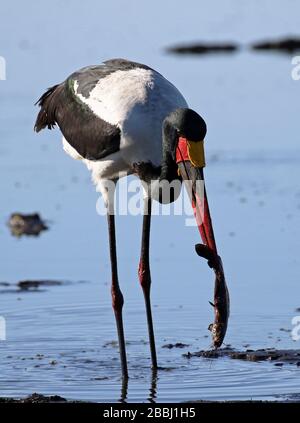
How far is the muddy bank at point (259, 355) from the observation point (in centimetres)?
977

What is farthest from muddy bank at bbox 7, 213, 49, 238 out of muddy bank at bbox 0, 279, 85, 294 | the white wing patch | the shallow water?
the white wing patch

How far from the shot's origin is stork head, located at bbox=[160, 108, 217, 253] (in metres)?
9.28

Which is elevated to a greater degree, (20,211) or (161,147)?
(161,147)

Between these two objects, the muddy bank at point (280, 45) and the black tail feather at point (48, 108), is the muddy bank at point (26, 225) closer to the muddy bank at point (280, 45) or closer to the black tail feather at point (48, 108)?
the black tail feather at point (48, 108)

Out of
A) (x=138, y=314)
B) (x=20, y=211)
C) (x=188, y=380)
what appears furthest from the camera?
(x=20, y=211)

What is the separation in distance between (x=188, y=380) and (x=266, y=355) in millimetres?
739

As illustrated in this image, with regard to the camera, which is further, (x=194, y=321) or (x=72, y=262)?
(x=72, y=262)

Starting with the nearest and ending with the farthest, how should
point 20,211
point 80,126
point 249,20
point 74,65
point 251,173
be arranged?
point 80,126, point 20,211, point 251,173, point 74,65, point 249,20

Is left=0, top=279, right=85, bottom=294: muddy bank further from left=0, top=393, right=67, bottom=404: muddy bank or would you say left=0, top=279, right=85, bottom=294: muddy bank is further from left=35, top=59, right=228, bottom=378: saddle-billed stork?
left=0, top=393, right=67, bottom=404: muddy bank

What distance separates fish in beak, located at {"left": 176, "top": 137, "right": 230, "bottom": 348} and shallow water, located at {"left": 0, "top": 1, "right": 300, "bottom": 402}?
0.48 metres

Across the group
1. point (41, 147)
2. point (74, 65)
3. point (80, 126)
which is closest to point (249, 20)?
point (74, 65)

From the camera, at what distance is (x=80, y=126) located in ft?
34.8

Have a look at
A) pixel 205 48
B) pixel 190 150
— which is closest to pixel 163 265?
pixel 190 150
